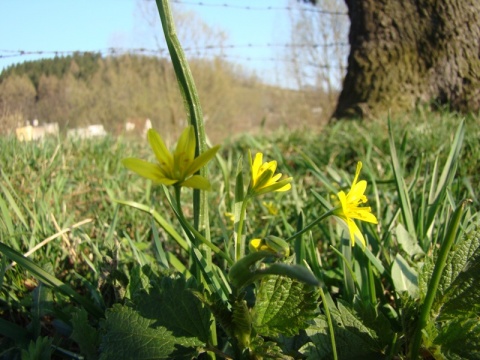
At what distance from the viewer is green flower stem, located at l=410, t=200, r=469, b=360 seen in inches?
21.6

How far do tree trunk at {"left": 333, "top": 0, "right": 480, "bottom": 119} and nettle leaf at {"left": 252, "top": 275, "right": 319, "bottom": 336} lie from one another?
294 cm

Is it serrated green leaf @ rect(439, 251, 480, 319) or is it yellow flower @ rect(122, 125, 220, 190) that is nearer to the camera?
yellow flower @ rect(122, 125, 220, 190)

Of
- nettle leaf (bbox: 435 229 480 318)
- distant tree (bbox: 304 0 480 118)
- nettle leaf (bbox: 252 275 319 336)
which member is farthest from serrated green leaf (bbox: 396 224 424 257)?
distant tree (bbox: 304 0 480 118)

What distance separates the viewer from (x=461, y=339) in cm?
63

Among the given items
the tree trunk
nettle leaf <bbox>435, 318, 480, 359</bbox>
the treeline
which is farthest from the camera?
the tree trunk

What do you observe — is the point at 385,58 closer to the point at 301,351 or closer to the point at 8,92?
the point at 8,92

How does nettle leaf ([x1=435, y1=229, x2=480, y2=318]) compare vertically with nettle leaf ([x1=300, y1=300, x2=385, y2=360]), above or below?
above

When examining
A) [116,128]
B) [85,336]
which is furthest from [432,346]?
[116,128]

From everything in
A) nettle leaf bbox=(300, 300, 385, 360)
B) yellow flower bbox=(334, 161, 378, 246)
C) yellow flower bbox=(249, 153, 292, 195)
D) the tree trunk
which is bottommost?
nettle leaf bbox=(300, 300, 385, 360)

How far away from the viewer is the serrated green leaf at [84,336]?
2.26 ft

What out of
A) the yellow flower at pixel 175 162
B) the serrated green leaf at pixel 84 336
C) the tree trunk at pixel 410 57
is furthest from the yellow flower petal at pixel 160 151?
the tree trunk at pixel 410 57

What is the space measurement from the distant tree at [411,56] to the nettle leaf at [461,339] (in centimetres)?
299

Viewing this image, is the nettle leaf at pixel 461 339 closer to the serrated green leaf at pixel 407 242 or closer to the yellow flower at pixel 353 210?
the yellow flower at pixel 353 210

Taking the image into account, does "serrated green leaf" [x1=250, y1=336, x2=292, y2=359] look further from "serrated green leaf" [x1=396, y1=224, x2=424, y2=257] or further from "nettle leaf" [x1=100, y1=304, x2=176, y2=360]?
"serrated green leaf" [x1=396, y1=224, x2=424, y2=257]
